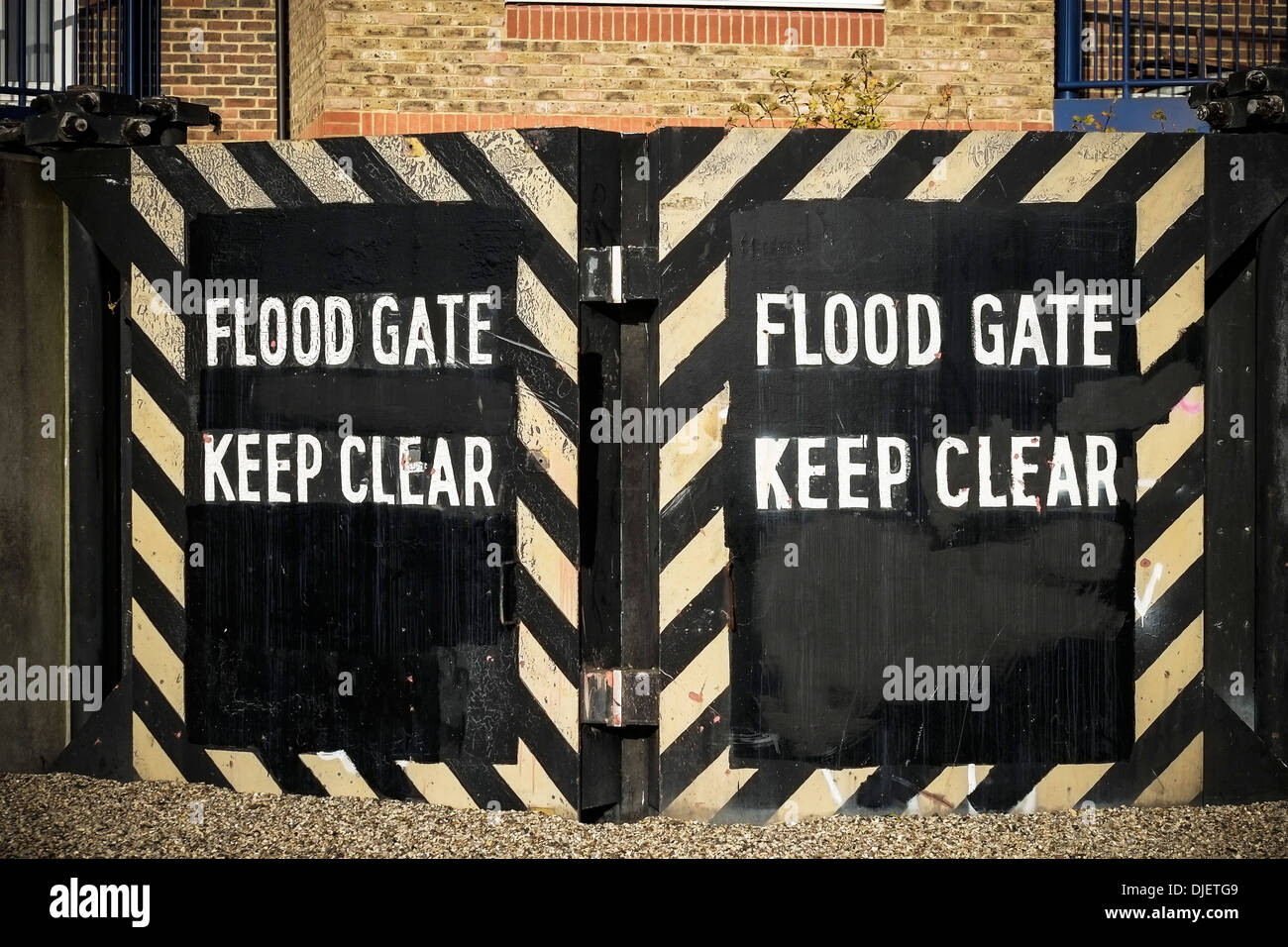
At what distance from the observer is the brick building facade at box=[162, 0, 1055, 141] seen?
962 cm

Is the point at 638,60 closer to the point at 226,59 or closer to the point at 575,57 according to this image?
the point at 575,57

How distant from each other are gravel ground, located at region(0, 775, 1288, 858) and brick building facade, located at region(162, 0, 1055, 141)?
6.24 metres

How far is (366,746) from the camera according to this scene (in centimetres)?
431

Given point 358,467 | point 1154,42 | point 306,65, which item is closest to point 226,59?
point 306,65

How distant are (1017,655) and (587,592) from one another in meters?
1.34

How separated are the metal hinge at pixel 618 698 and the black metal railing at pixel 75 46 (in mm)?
6455

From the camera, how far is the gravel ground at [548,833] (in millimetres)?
3895

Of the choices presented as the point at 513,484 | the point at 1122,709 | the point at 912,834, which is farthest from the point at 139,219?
the point at 1122,709

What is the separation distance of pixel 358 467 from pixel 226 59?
732 centimetres

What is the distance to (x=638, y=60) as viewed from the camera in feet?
31.8

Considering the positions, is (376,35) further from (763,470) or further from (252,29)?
(763,470)

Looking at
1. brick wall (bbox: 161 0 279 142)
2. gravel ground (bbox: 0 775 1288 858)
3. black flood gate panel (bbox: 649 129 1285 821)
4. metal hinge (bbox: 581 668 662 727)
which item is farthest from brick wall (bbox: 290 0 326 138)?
metal hinge (bbox: 581 668 662 727)

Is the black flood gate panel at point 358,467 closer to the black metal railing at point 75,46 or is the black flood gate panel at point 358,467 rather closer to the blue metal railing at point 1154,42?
the black metal railing at point 75,46

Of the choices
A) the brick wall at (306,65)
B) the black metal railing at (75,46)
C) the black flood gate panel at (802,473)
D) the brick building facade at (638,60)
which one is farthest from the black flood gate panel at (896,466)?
the brick wall at (306,65)
